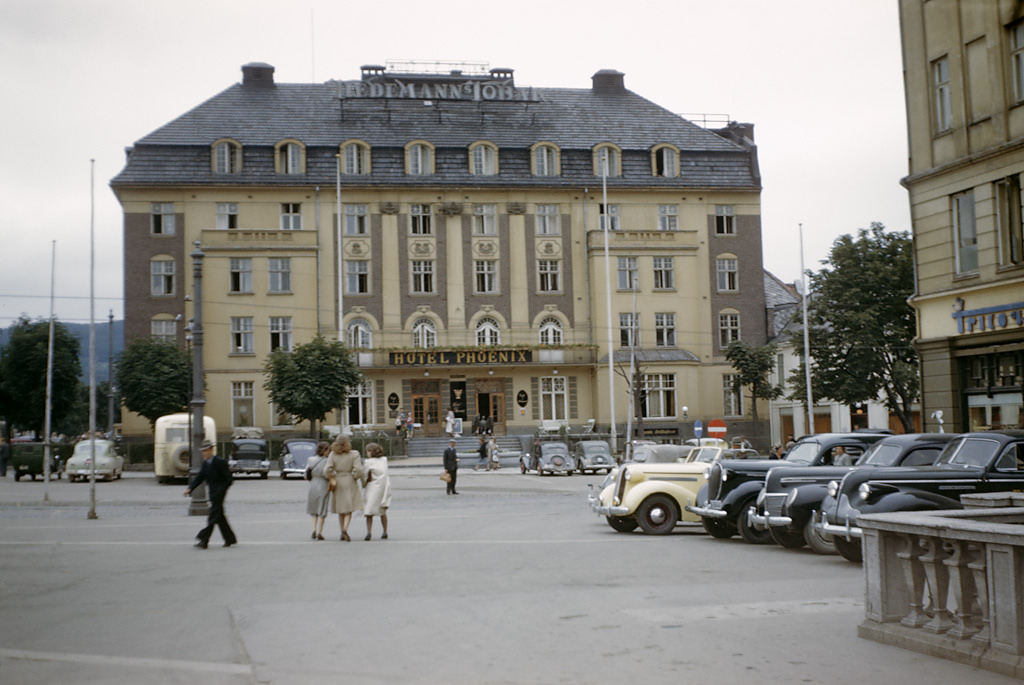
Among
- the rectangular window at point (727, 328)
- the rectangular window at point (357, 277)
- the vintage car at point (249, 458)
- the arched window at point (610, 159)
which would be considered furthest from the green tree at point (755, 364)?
the vintage car at point (249, 458)

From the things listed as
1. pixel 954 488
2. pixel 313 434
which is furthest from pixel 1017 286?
pixel 313 434

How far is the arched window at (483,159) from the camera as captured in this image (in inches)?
2446

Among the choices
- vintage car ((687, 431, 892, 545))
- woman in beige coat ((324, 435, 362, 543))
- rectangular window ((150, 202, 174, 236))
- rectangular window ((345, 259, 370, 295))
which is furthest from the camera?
rectangular window ((345, 259, 370, 295))

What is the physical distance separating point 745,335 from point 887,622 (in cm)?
5610

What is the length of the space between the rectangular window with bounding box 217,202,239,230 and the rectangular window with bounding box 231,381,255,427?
912 cm

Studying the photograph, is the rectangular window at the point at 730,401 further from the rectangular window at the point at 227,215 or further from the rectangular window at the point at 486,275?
the rectangular window at the point at 227,215

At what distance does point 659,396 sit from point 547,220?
12497 mm

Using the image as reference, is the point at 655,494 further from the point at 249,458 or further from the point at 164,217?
the point at 164,217

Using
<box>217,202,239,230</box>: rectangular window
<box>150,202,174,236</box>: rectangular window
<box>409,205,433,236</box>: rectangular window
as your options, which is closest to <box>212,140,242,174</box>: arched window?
<box>217,202,239,230</box>: rectangular window

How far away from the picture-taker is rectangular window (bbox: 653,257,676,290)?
204 ft

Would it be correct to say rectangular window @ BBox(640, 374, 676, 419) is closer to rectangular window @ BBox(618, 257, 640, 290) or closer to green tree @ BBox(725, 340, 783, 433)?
green tree @ BBox(725, 340, 783, 433)

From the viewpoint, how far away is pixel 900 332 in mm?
49469

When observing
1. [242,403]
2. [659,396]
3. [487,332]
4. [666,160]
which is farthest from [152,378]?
[666,160]

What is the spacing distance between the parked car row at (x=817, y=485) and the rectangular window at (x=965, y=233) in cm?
975
